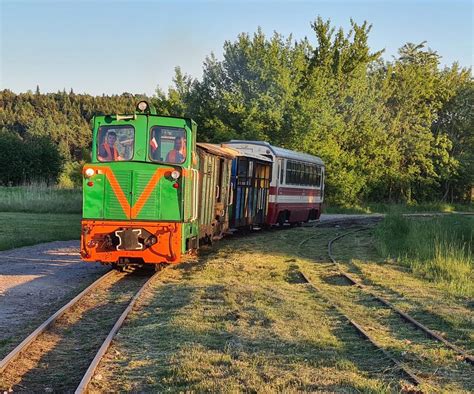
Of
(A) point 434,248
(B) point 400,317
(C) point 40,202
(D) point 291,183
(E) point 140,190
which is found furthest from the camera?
(C) point 40,202

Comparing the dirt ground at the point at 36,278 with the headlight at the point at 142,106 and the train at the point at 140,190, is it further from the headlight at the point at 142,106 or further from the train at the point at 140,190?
the headlight at the point at 142,106

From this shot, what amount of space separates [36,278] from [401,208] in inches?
1472

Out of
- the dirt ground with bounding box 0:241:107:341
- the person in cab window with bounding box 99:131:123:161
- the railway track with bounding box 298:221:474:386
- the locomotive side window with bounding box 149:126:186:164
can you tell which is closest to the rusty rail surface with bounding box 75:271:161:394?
the dirt ground with bounding box 0:241:107:341

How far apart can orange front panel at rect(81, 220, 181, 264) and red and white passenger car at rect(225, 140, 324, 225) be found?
34.9 ft

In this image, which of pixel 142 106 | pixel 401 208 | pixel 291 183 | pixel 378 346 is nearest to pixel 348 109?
pixel 401 208

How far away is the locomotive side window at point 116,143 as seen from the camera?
40.3ft

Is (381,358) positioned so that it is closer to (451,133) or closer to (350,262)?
(350,262)

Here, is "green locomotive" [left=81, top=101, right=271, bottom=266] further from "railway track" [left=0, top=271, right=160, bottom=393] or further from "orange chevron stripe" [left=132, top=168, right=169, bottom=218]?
"railway track" [left=0, top=271, right=160, bottom=393]

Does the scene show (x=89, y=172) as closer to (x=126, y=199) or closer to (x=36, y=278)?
(x=126, y=199)

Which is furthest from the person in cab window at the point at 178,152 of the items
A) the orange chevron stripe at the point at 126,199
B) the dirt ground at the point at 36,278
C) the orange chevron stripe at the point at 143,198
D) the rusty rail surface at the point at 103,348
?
the dirt ground at the point at 36,278

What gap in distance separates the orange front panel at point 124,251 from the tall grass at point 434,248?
566 centimetres

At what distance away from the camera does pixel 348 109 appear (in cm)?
4428

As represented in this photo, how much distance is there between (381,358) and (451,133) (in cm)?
5332

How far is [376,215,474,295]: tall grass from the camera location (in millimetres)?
13617
